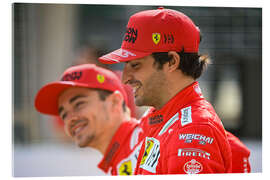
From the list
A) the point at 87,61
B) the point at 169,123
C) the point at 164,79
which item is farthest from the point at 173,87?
the point at 87,61

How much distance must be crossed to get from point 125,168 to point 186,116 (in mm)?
882

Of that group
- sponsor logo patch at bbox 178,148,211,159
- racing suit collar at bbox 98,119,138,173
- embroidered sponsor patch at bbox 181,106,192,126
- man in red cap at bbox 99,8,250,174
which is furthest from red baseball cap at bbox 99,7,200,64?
racing suit collar at bbox 98,119,138,173

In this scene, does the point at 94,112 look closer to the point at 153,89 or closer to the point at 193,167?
the point at 153,89

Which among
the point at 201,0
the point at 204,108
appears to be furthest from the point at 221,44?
the point at 204,108

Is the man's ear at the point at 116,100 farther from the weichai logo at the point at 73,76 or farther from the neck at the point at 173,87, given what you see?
the neck at the point at 173,87

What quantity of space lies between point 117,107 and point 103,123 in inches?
5.8

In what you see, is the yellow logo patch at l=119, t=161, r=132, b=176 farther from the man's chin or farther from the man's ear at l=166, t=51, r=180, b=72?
the man's ear at l=166, t=51, r=180, b=72

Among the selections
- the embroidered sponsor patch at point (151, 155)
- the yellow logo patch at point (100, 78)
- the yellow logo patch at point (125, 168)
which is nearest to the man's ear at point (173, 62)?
the embroidered sponsor patch at point (151, 155)

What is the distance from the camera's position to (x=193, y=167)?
148 centimetres

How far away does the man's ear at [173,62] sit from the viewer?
69.2 inches

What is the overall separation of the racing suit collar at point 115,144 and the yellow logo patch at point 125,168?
0.12m

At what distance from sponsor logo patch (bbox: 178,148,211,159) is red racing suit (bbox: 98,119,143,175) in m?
0.87

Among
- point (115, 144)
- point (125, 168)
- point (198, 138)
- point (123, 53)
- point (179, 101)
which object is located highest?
point (123, 53)

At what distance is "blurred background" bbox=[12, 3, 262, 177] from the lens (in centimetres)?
292
